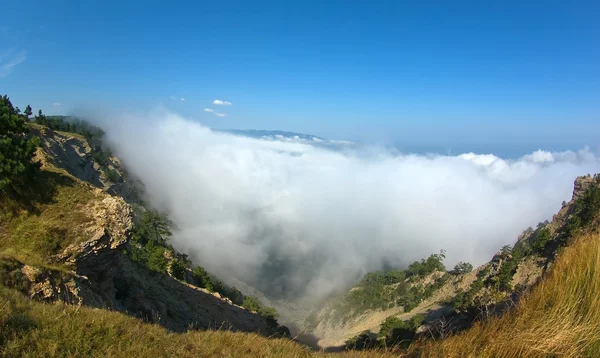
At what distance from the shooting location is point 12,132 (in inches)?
730

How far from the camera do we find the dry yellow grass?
3855 millimetres

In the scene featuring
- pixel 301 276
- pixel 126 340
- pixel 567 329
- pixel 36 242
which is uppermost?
pixel 567 329

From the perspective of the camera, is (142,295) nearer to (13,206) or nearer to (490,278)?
(13,206)

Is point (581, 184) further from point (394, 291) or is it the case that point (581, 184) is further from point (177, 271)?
point (177, 271)

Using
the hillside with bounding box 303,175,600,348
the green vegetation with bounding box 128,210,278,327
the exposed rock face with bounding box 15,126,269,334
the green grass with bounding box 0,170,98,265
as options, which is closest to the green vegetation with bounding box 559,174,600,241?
the hillside with bounding box 303,175,600,348

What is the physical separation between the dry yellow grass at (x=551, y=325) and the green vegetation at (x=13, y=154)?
768 inches

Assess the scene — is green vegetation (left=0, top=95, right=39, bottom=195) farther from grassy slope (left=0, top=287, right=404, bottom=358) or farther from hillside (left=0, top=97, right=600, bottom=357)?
grassy slope (left=0, top=287, right=404, bottom=358)

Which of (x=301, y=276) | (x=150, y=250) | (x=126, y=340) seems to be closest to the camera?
(x=126, y=340)

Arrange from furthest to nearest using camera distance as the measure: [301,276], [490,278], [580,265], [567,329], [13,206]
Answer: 1. [301,276]
2. [490,278]
3. [13,206]
4. [580,265]
5. [567,329]

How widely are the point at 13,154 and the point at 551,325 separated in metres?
21.9

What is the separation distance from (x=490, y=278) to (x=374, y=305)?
35.0 meters

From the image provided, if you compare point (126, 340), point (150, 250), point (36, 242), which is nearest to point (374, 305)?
point (150, 250)

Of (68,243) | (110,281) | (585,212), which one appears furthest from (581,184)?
(68,243)

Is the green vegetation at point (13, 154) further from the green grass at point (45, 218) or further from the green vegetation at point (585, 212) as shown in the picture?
the green vegetation at point (585, 212)
